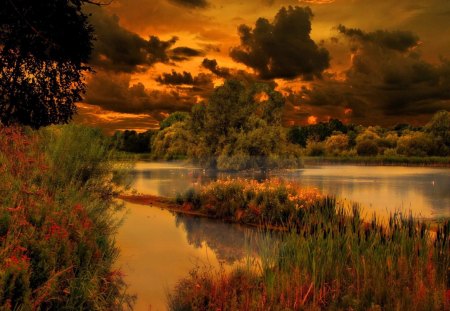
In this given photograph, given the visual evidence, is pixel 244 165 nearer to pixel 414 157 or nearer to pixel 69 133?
pixel 69 133

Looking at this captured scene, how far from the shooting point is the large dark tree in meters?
8.87

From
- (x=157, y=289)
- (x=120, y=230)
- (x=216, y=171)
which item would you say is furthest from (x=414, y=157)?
(x=157, y=289)

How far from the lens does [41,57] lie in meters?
9.29

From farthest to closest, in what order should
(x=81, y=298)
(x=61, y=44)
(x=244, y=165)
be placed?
(x=244, y=165) < (x=61, y=44) < (x=81, y=298)

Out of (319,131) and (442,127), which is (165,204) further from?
(319,131)

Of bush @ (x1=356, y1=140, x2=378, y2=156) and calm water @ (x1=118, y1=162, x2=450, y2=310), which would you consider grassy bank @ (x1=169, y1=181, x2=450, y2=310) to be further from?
bush @ (x1=356, y1=140, x2=378, y2=156)

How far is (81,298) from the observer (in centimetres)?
801

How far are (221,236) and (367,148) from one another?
78.6 meters

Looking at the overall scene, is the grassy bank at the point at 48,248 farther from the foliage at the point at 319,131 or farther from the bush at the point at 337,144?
the foliage at the point at 319,131

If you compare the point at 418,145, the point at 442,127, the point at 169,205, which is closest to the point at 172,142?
the point at 418,145

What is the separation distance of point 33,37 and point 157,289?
5.36 metres

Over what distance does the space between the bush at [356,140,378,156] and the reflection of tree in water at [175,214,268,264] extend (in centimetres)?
7442

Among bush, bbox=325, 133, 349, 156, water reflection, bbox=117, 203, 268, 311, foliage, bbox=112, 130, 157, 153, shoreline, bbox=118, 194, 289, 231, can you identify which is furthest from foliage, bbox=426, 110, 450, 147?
water reflection, bbox=117, 203, 268, 311

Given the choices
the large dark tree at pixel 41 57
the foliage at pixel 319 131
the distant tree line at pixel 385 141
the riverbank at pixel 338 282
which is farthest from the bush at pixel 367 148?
the large dark tree at pixel 41 57
